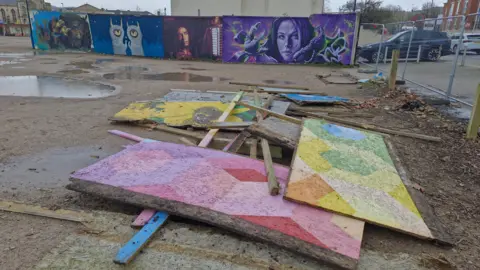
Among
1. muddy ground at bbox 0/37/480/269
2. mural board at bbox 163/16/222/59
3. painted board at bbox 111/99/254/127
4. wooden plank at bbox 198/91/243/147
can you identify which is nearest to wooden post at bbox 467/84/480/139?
muddy ground at bbox 0/37/480/269

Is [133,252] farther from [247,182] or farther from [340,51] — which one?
[340,51]

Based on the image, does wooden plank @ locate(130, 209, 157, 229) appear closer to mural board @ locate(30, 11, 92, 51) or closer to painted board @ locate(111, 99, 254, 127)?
painted board @ locate(111, 99, 254, 127)

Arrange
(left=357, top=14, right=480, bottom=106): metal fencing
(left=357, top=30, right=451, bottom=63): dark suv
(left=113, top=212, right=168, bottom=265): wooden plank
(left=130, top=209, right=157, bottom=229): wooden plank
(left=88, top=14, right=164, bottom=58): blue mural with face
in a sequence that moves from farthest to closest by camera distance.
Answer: (left=88, top=14, right=164, bottom=58): blue mural with face
(left=357, top=30, right=451, bottom=63): dark suv
(left=357, top=14, right=480, bottom=106): metal fencing
(left=130, top=209, right=157, bottom=229): wooden plank
(left=113, top=212, right=168, bottom=265): wooden plank

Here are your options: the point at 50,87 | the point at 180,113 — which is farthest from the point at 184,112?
the point at 50,87

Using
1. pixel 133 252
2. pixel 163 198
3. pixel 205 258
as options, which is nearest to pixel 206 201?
pixel 163 198

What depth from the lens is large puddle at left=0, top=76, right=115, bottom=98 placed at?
8.91 meters

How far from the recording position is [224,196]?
10.4ft

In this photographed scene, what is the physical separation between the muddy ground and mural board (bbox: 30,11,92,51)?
16497mm

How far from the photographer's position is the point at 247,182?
349cm

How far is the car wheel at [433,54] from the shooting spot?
14.4m

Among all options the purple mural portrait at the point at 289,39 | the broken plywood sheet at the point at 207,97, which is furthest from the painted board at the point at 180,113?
the purple mural portrait at the point at 289,39

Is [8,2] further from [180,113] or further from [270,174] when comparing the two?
[270,174]

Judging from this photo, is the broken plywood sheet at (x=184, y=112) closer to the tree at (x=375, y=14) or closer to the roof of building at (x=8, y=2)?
the tree at (x=375, y=14)

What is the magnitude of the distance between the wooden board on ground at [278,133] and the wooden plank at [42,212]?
248cm
